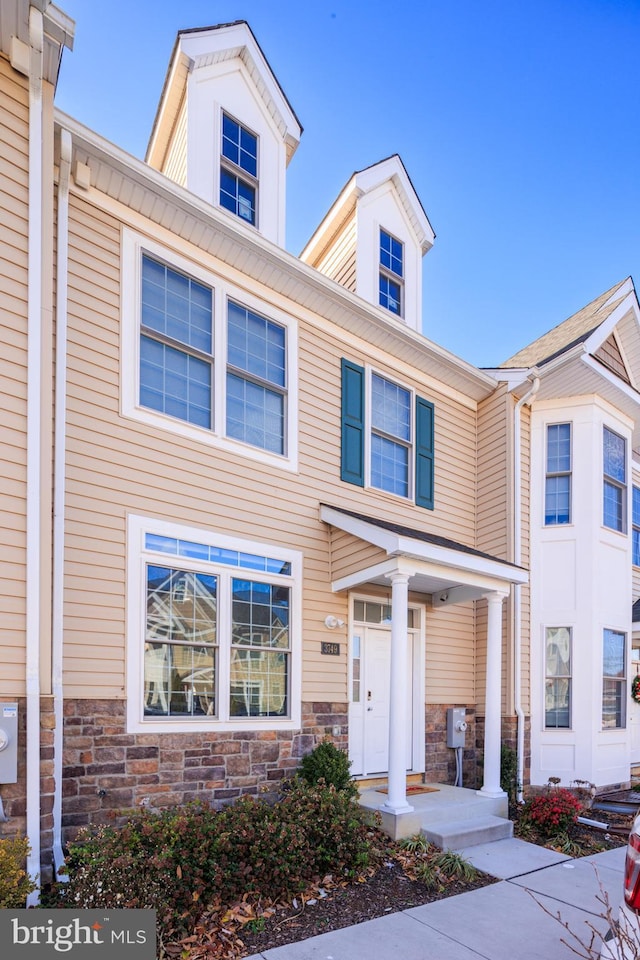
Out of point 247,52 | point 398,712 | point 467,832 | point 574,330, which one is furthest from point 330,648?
point 247,52

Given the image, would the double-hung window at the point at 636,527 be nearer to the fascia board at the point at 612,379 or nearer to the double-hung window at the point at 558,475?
the fascia board at the point at 612,379

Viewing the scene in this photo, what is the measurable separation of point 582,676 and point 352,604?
3758 mm

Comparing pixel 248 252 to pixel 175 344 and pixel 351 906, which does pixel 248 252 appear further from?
pixel 351 906

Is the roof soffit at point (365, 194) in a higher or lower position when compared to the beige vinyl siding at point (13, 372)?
higher

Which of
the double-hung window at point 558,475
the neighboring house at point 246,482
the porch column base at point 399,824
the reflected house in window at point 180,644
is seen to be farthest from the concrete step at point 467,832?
the double-hung window at point 558,475

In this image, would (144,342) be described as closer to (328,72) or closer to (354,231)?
(354,231)

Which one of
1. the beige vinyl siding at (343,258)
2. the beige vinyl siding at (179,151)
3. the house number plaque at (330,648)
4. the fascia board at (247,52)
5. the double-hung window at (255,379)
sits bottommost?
the house number plaque at (330,648)

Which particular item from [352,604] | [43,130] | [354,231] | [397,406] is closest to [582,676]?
[352,604]

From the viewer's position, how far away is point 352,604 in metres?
7.86

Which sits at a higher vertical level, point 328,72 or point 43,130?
point 328,72

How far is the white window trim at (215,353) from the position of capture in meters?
6.18

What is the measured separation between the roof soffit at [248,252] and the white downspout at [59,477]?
444 mm

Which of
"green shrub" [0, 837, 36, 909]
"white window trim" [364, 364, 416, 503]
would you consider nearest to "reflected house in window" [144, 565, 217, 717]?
"green shrub" [0, 837, 36, 909]

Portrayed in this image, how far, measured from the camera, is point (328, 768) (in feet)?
21.7
